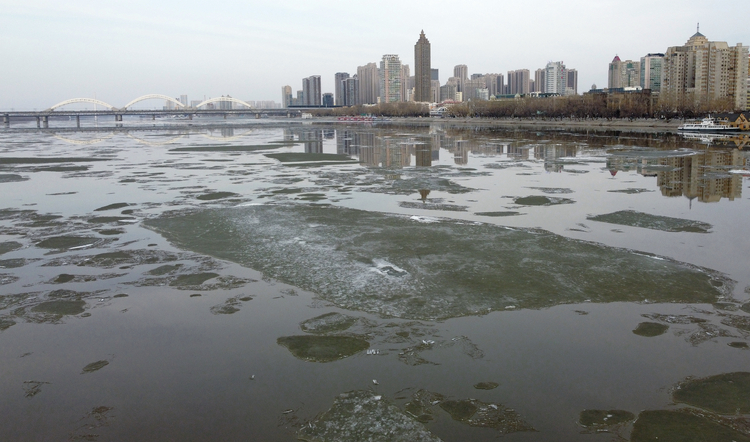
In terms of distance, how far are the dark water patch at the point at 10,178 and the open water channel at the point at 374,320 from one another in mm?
8377

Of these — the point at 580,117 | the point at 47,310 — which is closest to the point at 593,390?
the point at 47,310

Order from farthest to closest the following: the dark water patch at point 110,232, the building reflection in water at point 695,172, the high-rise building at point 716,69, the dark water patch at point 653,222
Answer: the high-rise building at point 716,69, the building reflection in water at point 695,172, the dark water patch at point 653,222, the dark water patch at point 110,232

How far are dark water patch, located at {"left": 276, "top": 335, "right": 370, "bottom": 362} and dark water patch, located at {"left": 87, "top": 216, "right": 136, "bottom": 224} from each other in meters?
10.00

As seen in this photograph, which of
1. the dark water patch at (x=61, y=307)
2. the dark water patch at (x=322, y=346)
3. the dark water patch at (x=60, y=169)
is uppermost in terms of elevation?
the dark water patch at (x=60, y=169)

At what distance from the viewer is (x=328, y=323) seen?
8680mm

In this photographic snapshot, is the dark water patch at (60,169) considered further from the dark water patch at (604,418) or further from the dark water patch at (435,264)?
the dark water patch at (604,418)

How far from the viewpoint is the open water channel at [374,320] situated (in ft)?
20.3

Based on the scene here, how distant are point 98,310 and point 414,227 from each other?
7998 millimetres

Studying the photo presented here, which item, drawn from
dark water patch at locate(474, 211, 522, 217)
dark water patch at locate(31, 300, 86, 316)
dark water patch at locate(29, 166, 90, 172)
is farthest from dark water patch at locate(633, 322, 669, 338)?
dark water patch at locate(29, 166, 90, 172)

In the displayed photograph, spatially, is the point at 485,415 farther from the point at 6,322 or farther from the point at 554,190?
the point at 554,190

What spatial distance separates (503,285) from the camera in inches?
405

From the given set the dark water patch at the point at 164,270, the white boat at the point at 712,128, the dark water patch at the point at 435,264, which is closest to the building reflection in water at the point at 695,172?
the dark water patch at the point at 435,264

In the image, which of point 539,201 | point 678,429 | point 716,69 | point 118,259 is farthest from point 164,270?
point 716,69

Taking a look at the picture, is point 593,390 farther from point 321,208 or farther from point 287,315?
point 321,208
